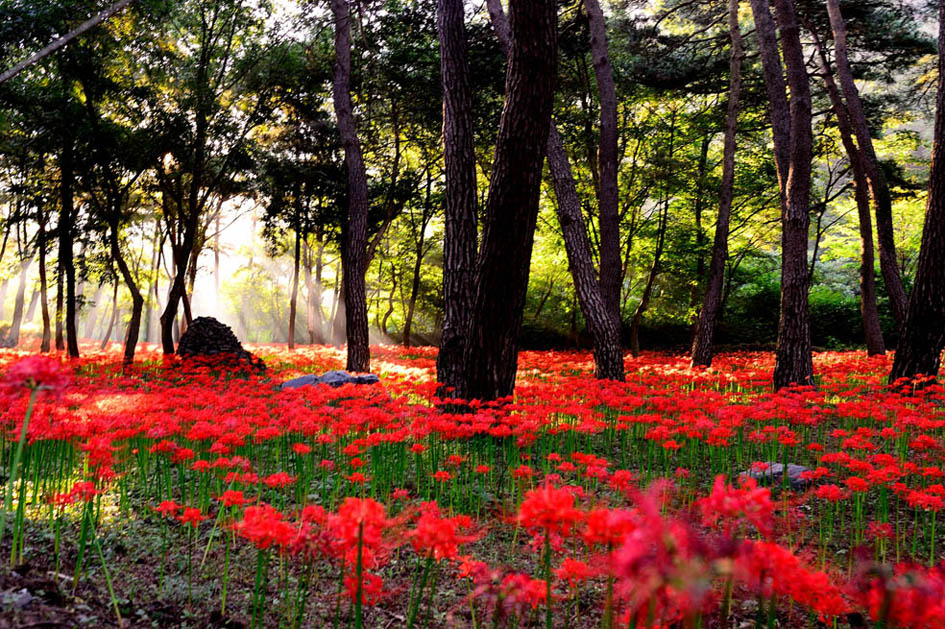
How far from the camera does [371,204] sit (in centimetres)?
1981

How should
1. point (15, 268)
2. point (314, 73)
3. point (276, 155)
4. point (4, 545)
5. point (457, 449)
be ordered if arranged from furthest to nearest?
point (15, 268)
point (276, 155)
point (314, 73)
point (457, 449)
point (4, 545)

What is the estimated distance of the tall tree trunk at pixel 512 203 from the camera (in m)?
5.52

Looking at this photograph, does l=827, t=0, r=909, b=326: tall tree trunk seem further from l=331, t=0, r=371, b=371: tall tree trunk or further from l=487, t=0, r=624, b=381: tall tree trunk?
l=331, t=0, r=371, b=371: tall tree trunk

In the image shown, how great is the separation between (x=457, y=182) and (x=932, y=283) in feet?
22.6

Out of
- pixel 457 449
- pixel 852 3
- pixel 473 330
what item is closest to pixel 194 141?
pixel 473 330

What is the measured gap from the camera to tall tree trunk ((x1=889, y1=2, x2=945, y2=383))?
25.0ft

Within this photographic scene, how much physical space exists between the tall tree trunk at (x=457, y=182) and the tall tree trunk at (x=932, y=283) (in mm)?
6449

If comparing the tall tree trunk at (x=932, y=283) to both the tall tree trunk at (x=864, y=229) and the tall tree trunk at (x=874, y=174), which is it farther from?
the tall tree trunk at (x=864, y=229)

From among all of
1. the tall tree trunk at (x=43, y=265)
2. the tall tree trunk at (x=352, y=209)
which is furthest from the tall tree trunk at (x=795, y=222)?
the tall tree trunk at (x=43, y=265)

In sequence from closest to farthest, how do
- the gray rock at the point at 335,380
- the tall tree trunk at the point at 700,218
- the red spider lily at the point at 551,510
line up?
the red spider lily at the point at 551,510 → the gray rock at the point at 335,380 → the tall tree trunk at the point at 700,218

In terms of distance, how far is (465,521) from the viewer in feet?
7.22

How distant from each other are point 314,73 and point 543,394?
47.5 ft

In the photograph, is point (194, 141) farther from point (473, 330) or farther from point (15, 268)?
point (15, 268)

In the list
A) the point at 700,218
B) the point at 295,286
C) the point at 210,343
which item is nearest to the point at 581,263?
the point at 210,343
